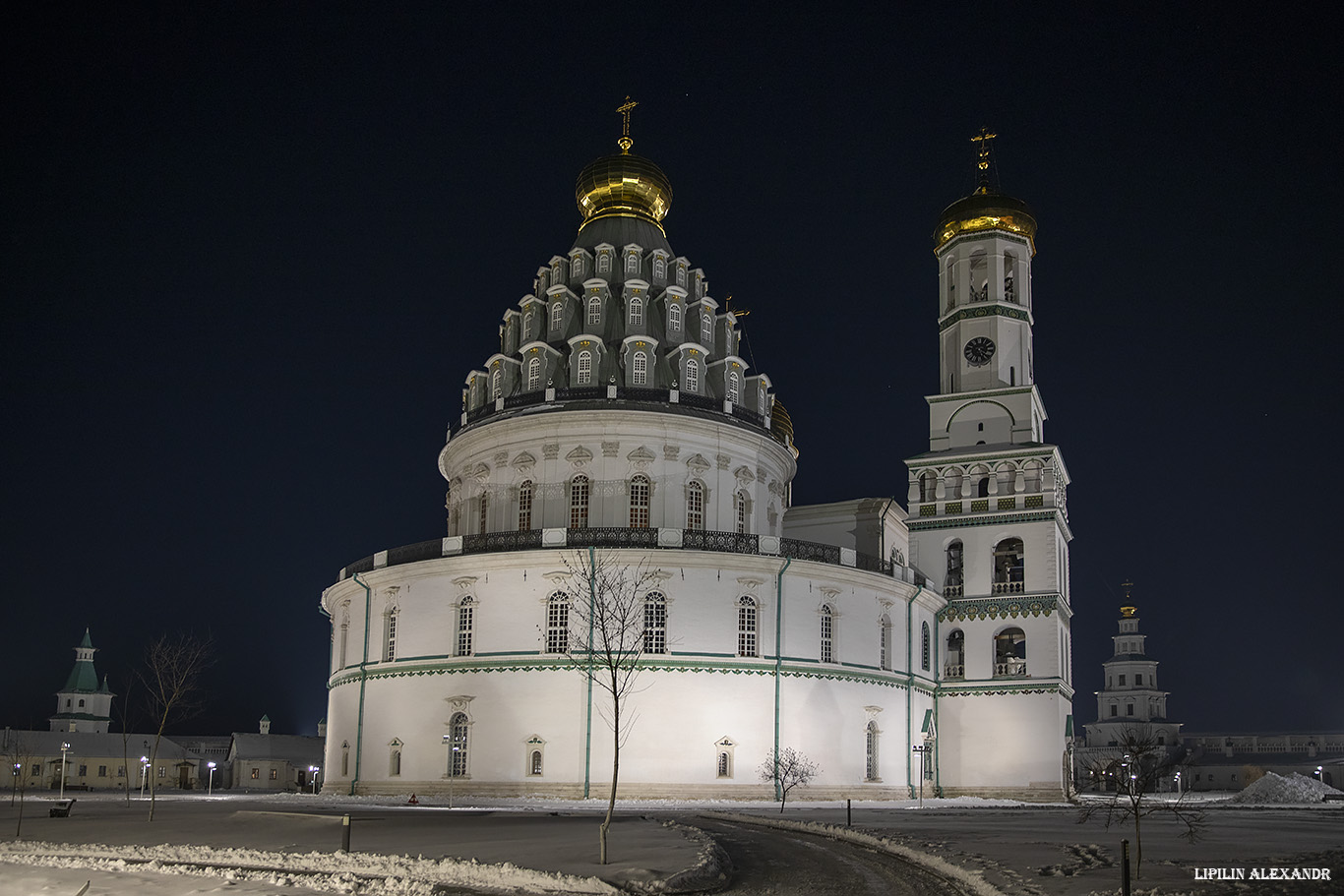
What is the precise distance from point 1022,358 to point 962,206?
8430 mm

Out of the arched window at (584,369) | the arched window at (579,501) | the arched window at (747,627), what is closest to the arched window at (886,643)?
the arched window at (747,627)

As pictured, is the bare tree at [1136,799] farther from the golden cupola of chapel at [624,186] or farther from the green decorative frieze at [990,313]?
the golden cupola of chapel at [624,186]

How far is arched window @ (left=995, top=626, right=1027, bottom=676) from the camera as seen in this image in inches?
2186

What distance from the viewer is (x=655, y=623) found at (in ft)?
145

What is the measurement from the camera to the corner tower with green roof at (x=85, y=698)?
12300 cm

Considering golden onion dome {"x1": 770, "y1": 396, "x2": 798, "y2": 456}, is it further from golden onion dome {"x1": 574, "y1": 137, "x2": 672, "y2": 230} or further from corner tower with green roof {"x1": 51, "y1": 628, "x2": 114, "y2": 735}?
corner tower with green roof {"x1": 51, "y1": 628, "x2": 114, "y2": 735}

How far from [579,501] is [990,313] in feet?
76.6

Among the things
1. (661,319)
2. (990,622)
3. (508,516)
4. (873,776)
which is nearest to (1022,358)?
(990,622)

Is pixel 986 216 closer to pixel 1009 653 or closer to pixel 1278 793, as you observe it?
pixel 1009 653

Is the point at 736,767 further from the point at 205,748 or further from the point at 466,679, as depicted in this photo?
the point at 205,748

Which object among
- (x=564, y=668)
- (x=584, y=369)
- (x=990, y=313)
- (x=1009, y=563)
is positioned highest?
(x=990, y=313)

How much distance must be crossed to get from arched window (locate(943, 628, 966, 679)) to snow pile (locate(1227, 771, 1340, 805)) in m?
12.4

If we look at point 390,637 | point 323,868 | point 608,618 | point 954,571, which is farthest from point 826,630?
point 323,868

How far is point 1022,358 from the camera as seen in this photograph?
2357 inches
